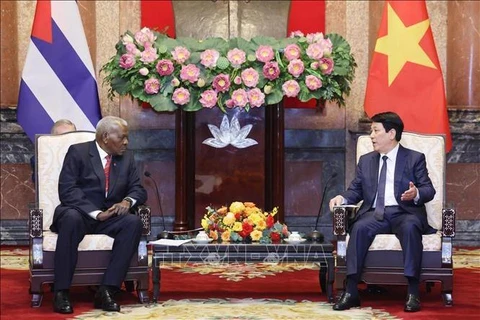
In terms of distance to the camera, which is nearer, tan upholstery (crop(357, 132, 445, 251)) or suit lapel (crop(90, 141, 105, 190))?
suit lapel (crop(90, 141, 105, 190))

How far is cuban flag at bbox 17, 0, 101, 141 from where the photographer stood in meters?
9.00

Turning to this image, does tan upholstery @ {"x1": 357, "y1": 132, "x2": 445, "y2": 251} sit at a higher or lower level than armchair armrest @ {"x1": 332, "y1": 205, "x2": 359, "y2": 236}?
higher

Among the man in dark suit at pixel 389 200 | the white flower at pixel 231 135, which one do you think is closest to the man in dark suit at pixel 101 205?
the man in dark suit at pixel 389 200

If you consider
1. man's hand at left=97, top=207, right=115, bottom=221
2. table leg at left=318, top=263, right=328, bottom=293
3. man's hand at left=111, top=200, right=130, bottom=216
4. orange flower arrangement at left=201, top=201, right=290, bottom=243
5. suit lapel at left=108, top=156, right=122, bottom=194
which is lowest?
table leg at left=318, top=263, right=328, bottom=293

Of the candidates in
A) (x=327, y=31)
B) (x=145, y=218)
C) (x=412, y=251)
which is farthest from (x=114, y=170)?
(x=327, y=31)

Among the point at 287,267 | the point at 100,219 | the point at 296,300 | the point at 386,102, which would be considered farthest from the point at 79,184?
the point at 386,102

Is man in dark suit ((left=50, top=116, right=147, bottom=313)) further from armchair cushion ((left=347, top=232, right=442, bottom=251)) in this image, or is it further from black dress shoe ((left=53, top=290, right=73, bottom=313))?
armchair cushion ((left=347, top=232, right=442, bottom=251))

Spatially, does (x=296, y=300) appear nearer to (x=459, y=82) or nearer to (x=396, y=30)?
(x=396, y=30)

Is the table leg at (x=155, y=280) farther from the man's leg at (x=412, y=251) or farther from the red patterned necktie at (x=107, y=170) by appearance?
the man's leg at (x=412, y=251)

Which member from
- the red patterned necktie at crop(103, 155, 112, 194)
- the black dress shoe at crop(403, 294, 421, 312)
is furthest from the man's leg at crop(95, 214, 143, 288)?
the black dress shoe at crop(403, 294, 421, 312)

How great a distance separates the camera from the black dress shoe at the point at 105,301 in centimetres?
641

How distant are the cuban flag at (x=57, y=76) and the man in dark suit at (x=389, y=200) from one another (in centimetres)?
301

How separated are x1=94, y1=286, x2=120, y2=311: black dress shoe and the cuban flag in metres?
2.72

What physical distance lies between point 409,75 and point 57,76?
10.1 feet
